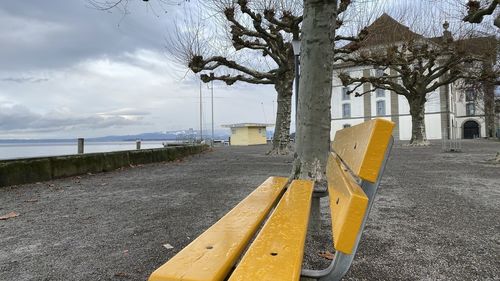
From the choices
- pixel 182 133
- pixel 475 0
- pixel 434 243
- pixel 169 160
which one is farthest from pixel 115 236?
pixel 182 133

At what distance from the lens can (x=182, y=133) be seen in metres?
42.6

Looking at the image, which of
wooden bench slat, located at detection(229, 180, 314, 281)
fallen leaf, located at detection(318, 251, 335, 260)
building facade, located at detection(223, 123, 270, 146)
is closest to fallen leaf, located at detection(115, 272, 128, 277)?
wooden bench slat, located at detection(229, 180, 314, 281)

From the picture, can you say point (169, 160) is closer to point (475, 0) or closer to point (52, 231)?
point (52, 231)

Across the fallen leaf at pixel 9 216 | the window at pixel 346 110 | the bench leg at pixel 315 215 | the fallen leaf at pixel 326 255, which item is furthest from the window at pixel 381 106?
the fallen leaf at pixel 326 255

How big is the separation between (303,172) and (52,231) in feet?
9.13

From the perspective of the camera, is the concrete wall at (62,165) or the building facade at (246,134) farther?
the building facade at (246,134)

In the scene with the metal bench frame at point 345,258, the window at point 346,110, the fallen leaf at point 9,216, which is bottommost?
the fallen leaf at point 9,216

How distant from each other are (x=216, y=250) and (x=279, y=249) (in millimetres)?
269

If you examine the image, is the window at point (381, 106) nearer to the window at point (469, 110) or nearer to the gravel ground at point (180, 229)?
the window at point (469, 110)

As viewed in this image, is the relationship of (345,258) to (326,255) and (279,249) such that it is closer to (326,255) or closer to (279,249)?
(279,249)

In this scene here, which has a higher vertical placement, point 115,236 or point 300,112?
point 300,112

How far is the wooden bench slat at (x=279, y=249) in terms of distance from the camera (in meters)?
1.37

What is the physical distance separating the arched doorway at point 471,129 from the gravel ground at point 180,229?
216ft

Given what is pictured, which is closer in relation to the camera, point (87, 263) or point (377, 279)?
point (377, 279)
